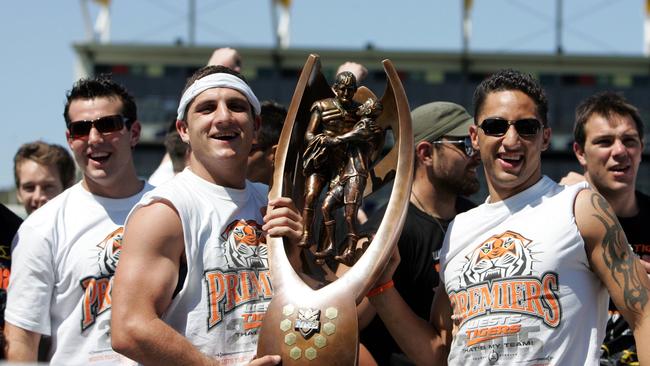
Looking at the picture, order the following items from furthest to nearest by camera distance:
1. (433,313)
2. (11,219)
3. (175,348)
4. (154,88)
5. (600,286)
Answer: (154,88) → (11,219) → (433,313) → (600,286) → (175,348)

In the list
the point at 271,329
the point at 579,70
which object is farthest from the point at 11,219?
the point at 579,70

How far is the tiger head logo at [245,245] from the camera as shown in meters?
3.63

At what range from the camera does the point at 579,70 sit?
11.5m

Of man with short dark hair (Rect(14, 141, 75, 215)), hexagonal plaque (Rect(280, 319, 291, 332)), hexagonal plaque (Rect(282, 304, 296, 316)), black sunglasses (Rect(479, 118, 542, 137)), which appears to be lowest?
hexagonal plaque (Rect(280, 319, 291, 332))

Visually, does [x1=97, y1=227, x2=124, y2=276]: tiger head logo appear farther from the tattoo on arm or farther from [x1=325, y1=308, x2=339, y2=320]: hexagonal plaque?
the tattoo on arm

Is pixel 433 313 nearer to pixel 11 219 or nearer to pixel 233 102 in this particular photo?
pixel 233 102

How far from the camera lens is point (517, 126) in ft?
12.2

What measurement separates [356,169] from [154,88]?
7.59 m

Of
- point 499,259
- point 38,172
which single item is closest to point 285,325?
point 499,259

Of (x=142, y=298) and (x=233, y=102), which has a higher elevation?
(x=233, y=102)

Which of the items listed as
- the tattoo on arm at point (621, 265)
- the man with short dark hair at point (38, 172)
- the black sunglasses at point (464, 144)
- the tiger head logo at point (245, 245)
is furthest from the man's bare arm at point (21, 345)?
the tattoo on arm at point (621, 265)

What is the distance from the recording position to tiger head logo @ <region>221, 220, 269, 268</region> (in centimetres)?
363

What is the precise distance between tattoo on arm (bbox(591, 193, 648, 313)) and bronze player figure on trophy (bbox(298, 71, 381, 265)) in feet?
2.81

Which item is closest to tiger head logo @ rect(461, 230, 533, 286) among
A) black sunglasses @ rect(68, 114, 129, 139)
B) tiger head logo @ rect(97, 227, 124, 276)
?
tiger head logo @ rect(97, 227, 124, 276)
